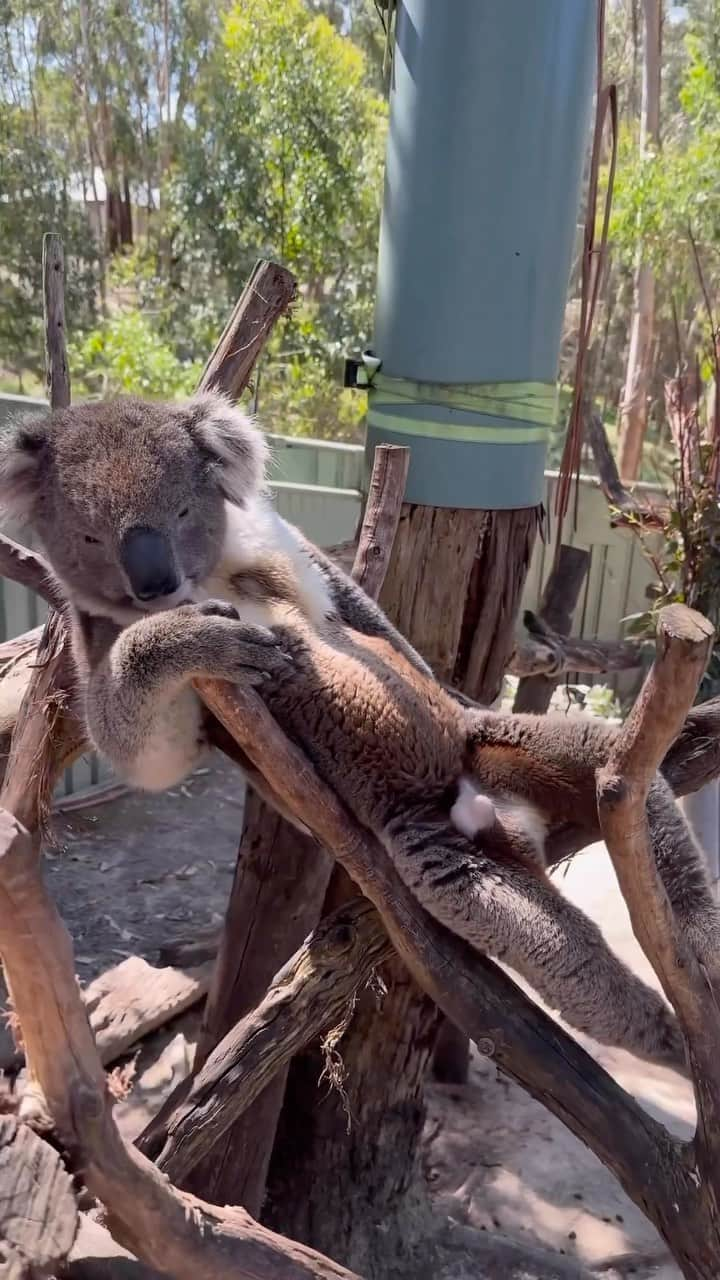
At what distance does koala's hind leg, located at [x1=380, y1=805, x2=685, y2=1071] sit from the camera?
1.47 meters

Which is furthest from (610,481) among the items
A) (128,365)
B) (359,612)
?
(128,365)

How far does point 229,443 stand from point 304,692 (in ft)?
1.74

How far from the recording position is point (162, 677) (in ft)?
4.86

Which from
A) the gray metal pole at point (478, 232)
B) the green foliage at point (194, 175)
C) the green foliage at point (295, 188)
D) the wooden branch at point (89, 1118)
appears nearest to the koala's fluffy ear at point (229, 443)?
the gray metal pole at point (478, 232)

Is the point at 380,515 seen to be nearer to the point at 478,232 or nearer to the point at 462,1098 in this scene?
the point at 478,232

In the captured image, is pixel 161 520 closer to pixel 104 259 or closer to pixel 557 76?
pixel 557 76

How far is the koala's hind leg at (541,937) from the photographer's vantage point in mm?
1471

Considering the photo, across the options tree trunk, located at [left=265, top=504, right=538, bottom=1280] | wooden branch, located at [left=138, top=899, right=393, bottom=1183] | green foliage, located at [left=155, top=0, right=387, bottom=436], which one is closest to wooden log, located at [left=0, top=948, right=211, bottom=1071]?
tree trunk, located at [left=265, top=504, right=538, bottom=1280]

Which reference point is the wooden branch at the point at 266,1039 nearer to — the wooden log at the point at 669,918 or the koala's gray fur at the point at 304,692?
the koala's gray fur at the point at 304,692

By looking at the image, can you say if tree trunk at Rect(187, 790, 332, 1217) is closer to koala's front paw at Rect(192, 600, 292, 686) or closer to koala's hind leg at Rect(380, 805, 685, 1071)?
koala's hind leg at Rect(380, 805, 685, 1071)

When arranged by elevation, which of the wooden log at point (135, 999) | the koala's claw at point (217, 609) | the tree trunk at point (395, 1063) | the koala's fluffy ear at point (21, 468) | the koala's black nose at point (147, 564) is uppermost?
the koala's fluffy ear at point (21, 468)

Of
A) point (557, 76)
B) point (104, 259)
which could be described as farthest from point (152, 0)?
point (557, 76)

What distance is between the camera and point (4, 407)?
5.32 metres

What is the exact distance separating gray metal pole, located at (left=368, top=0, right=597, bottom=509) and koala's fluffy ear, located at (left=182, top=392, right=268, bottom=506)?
0.36 m
